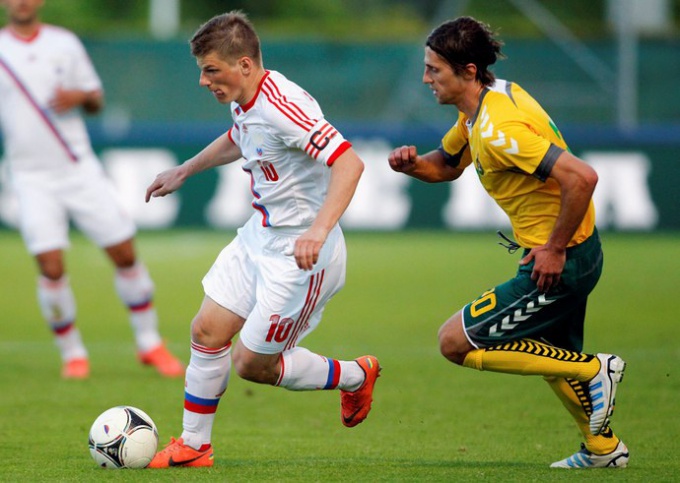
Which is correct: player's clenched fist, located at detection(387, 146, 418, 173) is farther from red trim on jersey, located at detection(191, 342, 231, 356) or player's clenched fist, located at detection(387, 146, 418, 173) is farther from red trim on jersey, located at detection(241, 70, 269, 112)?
red trim on jersey, located at detection(191, 342, 231, 356)

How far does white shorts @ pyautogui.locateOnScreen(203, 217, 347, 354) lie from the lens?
598cm

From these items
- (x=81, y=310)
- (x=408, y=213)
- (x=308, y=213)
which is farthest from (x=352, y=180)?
(x=408, y=213)

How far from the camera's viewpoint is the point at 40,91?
9352 millimetres

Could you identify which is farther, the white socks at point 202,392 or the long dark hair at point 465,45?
the white socks at point 202,392

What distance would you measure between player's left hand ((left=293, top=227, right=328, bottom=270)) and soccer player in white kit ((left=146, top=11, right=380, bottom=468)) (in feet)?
1.47

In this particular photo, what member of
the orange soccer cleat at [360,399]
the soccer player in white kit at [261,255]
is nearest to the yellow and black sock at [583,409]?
the orange soccer cleat at [360,399]

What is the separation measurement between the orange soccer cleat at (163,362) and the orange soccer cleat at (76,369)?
46 centimetres

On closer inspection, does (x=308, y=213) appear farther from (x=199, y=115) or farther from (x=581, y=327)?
(x=199, y=115)

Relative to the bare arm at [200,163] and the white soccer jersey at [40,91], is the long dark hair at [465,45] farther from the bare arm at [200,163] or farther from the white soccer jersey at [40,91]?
the white soccer jersey at [40,91]

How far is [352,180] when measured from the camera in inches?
219

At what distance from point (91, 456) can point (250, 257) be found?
1274mm

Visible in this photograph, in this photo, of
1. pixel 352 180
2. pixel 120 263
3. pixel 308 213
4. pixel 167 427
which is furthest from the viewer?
pixel 120 263

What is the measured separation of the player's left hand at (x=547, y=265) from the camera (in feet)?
18.7

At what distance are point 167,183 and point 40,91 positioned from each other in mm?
3399
